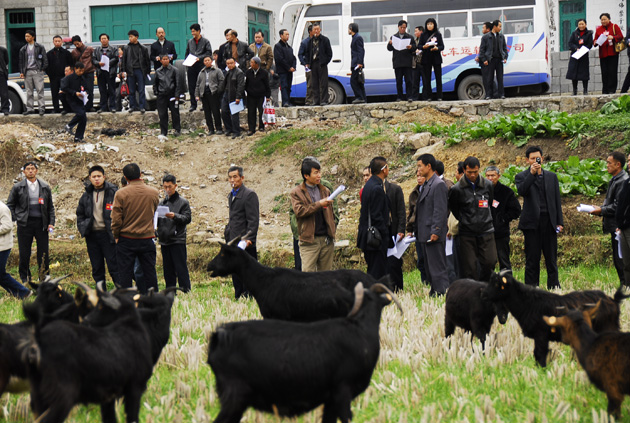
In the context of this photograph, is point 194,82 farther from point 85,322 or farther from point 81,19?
point 85,322

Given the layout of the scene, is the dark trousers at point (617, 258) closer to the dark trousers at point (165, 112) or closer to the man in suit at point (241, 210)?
the man in suit at point (241, 210)

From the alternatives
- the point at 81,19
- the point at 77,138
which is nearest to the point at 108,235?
the point at 77,138

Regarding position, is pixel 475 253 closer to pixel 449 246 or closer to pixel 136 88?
pixel 449 246

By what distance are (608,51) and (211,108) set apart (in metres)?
10.7

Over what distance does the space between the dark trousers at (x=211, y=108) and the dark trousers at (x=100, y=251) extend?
30.2 feet

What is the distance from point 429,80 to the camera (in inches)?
891

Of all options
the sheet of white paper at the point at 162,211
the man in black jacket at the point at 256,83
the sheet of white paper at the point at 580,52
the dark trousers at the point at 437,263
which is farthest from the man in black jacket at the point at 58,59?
the dark trousers at the point at 437,263

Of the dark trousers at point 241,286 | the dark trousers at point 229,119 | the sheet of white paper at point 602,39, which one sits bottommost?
the dark trousers at point 241,286

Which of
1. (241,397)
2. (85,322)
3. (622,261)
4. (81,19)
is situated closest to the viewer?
(241,397)

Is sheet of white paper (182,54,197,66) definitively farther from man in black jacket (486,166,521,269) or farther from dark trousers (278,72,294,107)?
man in black jacket (486,166,521,269)

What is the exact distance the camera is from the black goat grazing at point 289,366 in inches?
215

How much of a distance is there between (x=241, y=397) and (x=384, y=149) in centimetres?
1540

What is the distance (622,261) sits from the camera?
1183 cm

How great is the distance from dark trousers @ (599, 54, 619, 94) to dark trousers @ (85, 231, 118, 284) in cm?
1440
